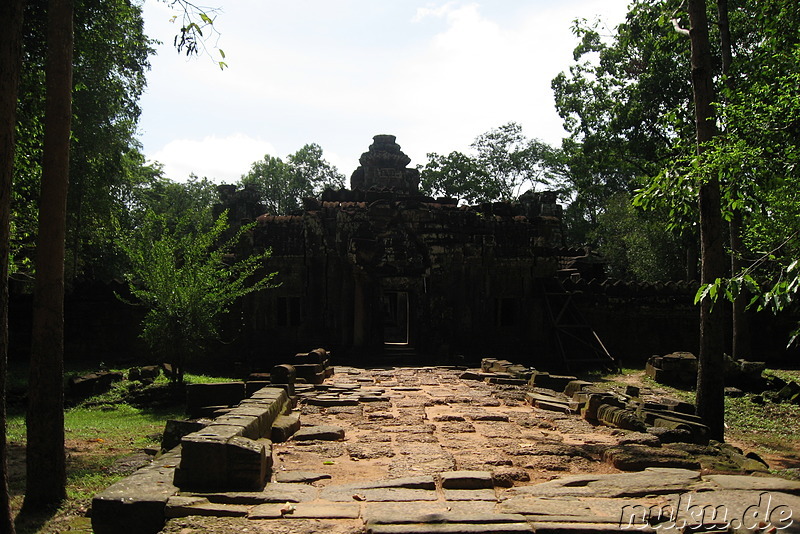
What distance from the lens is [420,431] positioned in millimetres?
8242

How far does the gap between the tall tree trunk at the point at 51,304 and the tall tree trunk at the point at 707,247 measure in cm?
825

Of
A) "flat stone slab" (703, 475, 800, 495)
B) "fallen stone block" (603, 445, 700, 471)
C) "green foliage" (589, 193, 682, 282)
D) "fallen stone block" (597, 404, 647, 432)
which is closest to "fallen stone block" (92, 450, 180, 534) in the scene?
"fallen stone block" (603, 445, 700, 471)

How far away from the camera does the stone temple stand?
19297mm

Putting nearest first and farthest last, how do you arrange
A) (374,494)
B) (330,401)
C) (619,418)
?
(374,494) < (619,418) < (330,401)

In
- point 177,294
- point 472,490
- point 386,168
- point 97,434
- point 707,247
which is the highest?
point 386,168

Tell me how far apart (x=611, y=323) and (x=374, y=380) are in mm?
10617

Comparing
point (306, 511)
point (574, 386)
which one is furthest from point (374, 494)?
point (574, 386)

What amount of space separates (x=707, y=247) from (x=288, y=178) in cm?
4250

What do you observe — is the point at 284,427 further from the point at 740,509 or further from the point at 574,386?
the point at 574,386

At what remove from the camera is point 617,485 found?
5.31 m

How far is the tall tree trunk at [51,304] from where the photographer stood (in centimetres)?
684

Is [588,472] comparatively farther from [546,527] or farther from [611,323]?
[611,323]

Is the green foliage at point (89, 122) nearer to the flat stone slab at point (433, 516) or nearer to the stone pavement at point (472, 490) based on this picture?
the stone pavement at point (472, 490)

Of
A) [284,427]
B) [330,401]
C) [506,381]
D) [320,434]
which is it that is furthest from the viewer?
[506,381]
